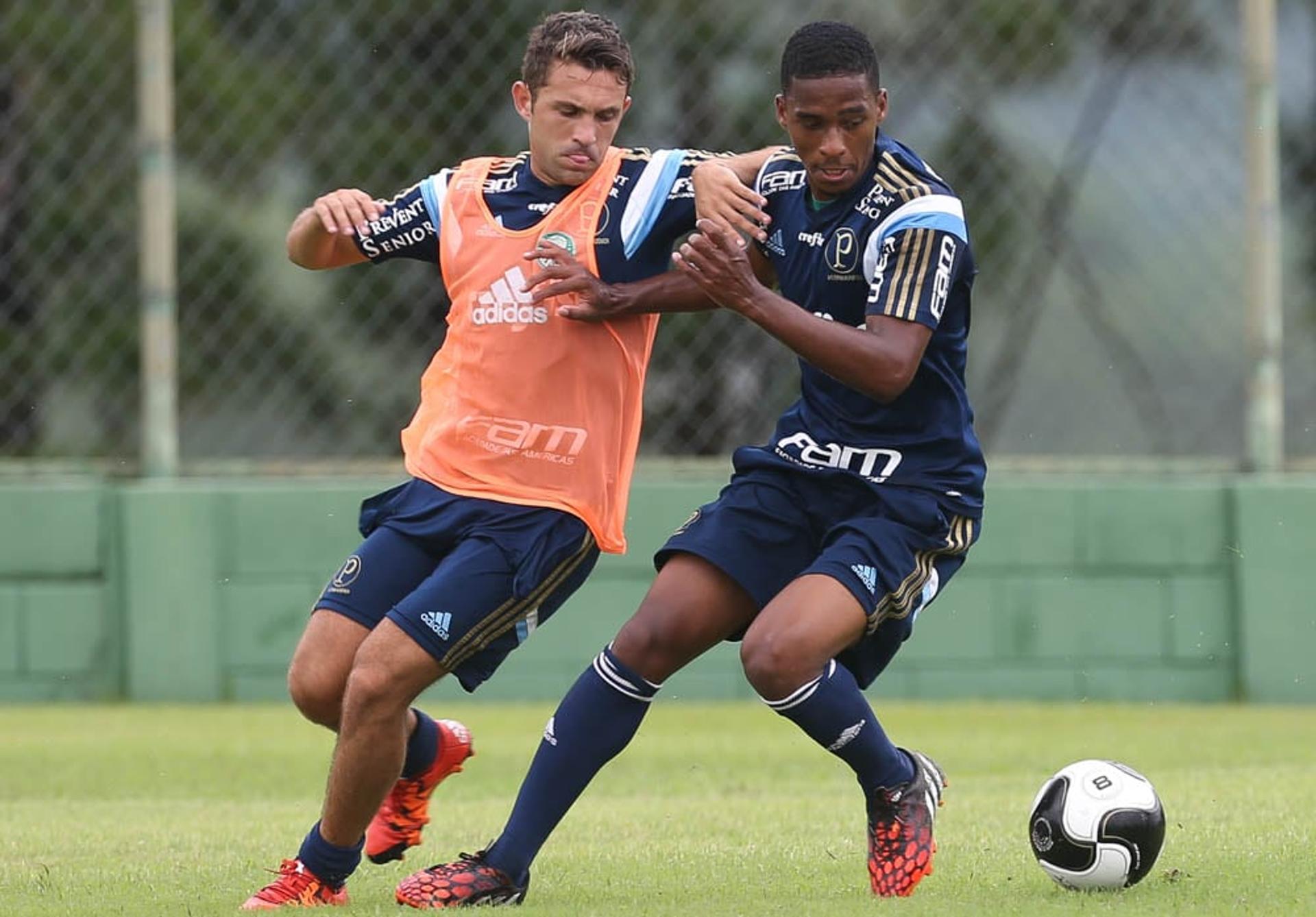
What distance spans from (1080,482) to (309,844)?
18.6 ft

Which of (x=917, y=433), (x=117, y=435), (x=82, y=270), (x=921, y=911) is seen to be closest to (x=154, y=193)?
(x=82, y=270)

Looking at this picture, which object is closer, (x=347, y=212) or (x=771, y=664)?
(x=771, y=664)

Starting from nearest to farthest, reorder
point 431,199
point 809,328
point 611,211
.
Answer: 1. point 809,328
2. point 611,211
3. point 431,199

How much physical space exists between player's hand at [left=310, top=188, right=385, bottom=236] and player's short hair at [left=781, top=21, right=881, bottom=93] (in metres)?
1.09

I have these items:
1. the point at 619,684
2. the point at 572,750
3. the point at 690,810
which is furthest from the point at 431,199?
the point at 690,810

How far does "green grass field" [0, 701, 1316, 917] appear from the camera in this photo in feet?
16.3

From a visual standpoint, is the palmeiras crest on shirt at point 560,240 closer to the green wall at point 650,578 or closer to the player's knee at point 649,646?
the player's knee at point 649,646

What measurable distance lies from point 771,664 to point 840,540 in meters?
0.36

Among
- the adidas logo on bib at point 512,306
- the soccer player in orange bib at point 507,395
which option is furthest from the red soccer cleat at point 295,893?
the adidas logo on bib at point 512,306

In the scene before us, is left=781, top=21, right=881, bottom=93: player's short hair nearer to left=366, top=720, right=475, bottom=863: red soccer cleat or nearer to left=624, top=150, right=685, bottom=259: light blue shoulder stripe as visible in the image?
left=624, top=150, right=685, bottom=259: light blue shoulder stripe

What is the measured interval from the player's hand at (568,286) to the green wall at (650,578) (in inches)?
183

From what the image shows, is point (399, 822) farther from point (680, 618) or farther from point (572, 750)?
point (680, 618)

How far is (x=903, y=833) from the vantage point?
199 inches

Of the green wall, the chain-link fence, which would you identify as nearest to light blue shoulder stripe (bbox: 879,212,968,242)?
the chain-link fence
